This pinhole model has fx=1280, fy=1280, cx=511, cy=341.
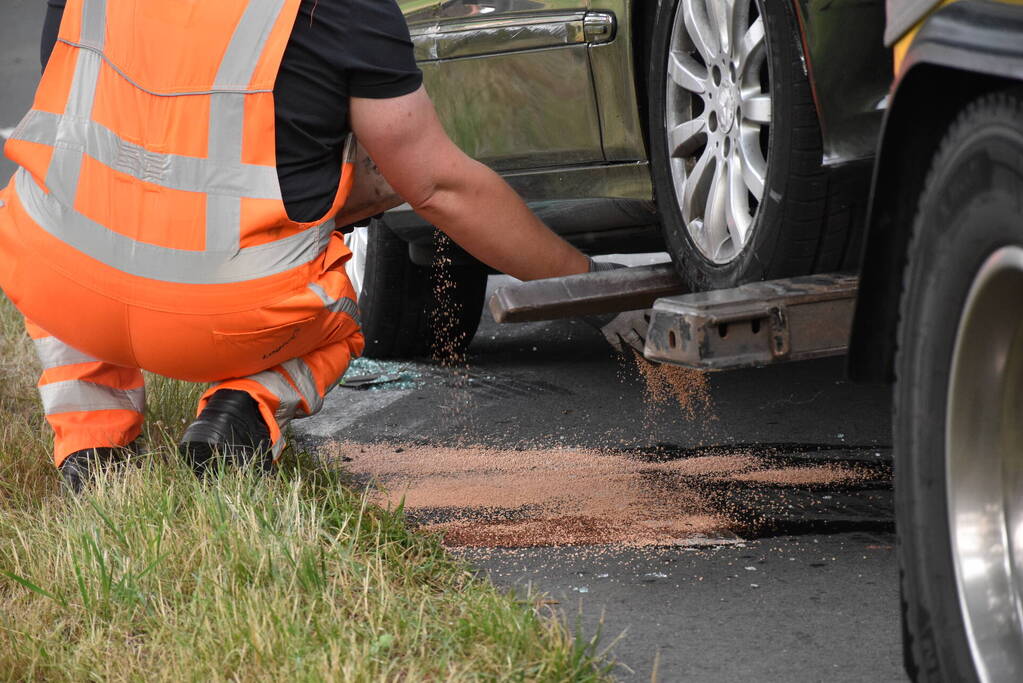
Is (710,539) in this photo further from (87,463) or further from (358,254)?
(358,254)

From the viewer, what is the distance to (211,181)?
2551 mm

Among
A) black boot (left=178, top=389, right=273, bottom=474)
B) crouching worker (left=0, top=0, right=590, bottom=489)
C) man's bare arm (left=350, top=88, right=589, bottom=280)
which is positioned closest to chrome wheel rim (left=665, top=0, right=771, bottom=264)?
man's bare arm (left=350, top=88, right=589, bottom=280)

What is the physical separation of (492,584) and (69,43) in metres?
1.43

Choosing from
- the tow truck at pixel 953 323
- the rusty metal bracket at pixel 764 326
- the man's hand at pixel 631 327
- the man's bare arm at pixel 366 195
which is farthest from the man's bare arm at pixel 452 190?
the tow truck at pixel 953 323

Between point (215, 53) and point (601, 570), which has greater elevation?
point (215, 53)

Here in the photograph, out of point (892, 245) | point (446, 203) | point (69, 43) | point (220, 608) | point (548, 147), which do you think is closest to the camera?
point (892, 245)

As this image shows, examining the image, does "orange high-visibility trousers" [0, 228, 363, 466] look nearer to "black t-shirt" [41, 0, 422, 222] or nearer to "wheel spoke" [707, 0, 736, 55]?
"black t-shirt" [41, 0, 422, 222]

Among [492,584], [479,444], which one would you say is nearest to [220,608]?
[492,584]

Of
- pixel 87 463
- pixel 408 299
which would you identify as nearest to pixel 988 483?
pixel 87 463

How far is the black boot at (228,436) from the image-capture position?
267 cm

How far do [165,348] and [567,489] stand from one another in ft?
3.30

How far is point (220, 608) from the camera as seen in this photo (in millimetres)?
2047

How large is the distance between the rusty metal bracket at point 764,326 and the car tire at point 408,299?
7.39 ft

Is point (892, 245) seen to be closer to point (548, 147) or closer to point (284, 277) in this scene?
point (284, 277)
